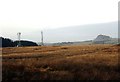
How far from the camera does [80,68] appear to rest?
30.0 meters

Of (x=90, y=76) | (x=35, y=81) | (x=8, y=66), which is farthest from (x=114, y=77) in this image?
(x=8, y=66)

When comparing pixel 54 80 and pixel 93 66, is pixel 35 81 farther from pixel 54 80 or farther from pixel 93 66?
pixel 93 66

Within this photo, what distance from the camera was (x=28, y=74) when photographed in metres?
26.7

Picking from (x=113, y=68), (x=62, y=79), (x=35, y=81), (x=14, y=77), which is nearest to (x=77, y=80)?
(x=62, y=79)

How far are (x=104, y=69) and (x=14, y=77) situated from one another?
334 inches

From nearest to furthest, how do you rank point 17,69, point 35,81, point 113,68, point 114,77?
1. point 35,81
2. point 114,77
3. point 17,69
4. point 113,68

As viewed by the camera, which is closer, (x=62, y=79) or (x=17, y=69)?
(x=62, y=79)

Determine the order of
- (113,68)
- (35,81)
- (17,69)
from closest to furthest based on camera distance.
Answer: (35,81) → (17,69) → (113,68)

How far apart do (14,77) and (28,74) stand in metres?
1.34

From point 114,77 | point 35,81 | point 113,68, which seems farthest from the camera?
point 113,68

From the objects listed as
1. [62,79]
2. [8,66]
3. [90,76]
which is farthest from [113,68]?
[8,66]

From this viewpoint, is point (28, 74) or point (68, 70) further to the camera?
point (68, 70)

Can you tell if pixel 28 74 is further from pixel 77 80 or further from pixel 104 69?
pixel 104 69

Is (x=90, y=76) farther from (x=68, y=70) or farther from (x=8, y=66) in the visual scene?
(x=8, y=66)
